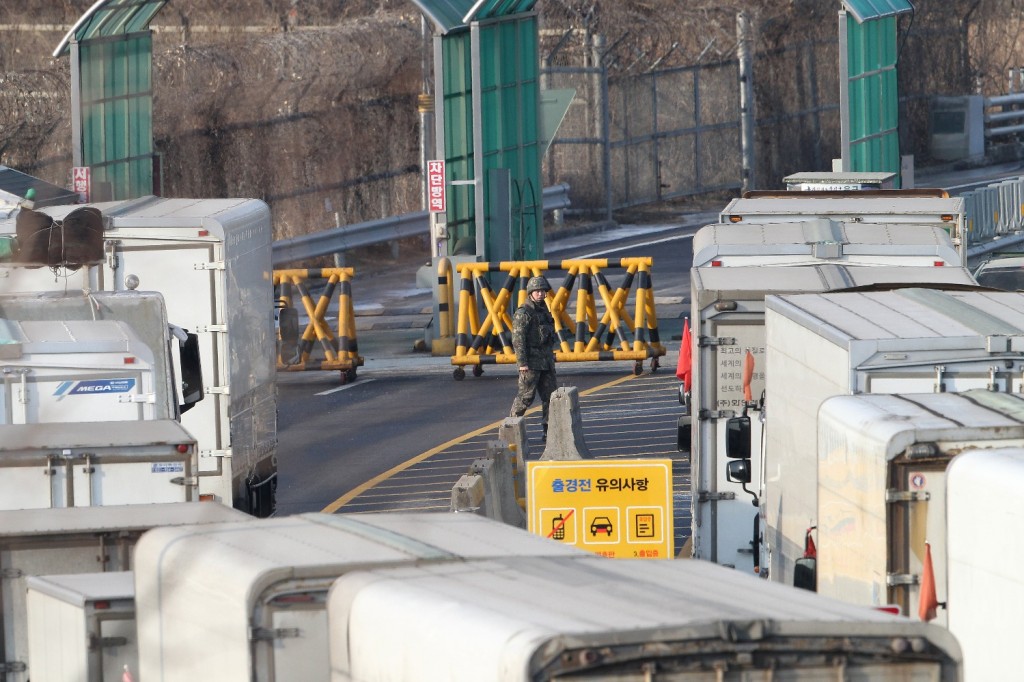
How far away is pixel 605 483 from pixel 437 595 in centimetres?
714

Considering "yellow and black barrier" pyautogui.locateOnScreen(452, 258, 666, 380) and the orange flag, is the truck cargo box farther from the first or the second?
"yellow and black barrier" pyautogui.locateOnScreen(452, 258, 666, 380)

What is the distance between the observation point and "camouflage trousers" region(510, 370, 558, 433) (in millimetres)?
21547

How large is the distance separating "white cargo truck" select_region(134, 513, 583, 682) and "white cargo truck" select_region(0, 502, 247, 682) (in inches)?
70.8

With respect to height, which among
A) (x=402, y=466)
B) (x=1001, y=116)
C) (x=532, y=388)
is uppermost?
(x=1001, y=116)

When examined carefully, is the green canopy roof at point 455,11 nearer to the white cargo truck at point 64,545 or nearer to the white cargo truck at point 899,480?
the white cargo truck at point 64,545

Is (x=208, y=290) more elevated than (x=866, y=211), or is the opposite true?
(x=866, y=211)

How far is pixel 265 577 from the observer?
6887mm

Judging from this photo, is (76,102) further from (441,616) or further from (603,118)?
(441,616)

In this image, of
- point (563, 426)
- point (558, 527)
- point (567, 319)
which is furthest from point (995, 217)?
point (558, 527)

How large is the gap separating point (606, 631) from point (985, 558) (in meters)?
3.06

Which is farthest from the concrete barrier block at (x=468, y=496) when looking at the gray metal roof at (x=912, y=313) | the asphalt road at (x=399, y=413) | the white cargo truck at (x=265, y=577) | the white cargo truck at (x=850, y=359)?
the white cargo truck at (x=265, y=577)

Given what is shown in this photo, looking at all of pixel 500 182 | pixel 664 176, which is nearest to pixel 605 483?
pixel 500 182

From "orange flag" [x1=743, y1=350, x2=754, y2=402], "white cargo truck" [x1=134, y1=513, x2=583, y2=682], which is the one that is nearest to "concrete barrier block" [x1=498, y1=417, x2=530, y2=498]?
"orange flag" [x1=743, y1=350, x2=754, y2=402]

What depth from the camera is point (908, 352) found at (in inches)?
417
